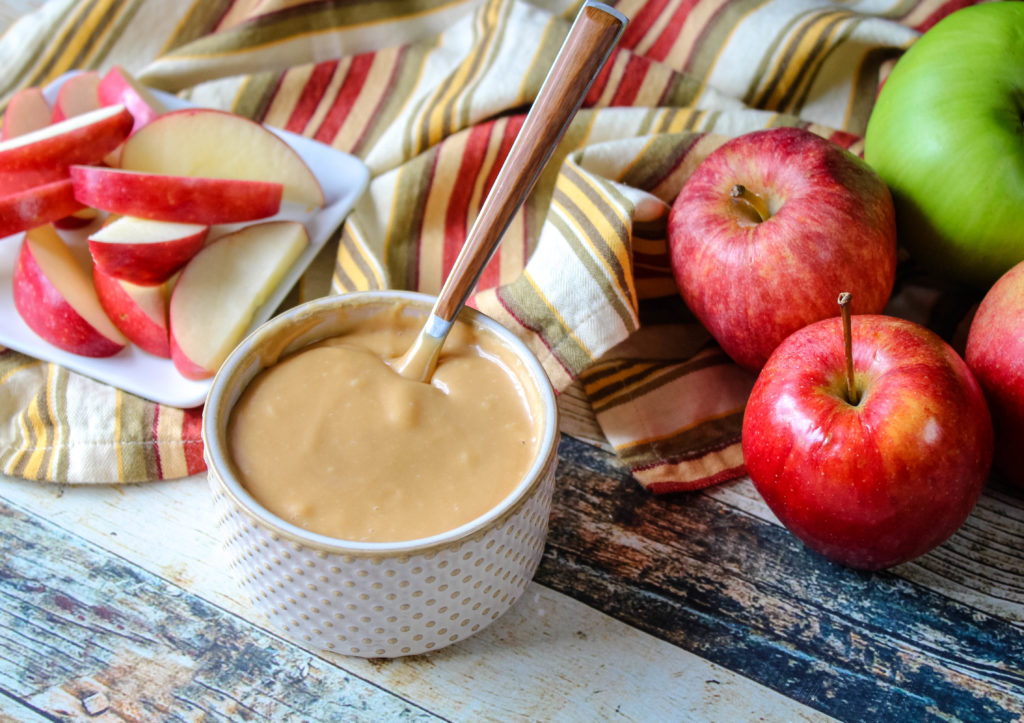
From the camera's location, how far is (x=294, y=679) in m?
0.83

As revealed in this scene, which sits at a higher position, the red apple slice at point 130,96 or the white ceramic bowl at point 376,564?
the red apple slice at point 130,96

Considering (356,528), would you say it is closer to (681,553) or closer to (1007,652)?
(681,553)

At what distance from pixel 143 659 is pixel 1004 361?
887 mm

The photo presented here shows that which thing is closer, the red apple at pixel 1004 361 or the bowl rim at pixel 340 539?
the bowl rim at pixel 340 539

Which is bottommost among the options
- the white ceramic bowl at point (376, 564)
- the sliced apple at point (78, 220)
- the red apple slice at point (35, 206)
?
the white ceramic bowl at point (376, 564)

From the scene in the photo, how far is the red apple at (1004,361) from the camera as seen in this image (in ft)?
3.04

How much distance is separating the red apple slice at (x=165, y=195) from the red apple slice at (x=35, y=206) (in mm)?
18

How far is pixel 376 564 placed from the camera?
2.35 feet

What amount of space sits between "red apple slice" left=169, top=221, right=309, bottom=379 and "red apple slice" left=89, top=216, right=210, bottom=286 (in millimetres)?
21

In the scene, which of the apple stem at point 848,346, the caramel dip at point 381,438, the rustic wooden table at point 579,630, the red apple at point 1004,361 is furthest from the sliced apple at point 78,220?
the red apple at point 1004,361

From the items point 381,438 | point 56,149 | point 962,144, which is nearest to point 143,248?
point 56,149

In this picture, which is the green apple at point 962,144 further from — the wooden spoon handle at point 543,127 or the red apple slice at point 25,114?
the red apple slice at point 25,114

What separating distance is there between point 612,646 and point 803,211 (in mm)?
513

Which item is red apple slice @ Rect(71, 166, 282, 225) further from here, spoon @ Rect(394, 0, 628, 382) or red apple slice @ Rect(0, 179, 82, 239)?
spoon @ Rect(394, 0, 628, 382)
